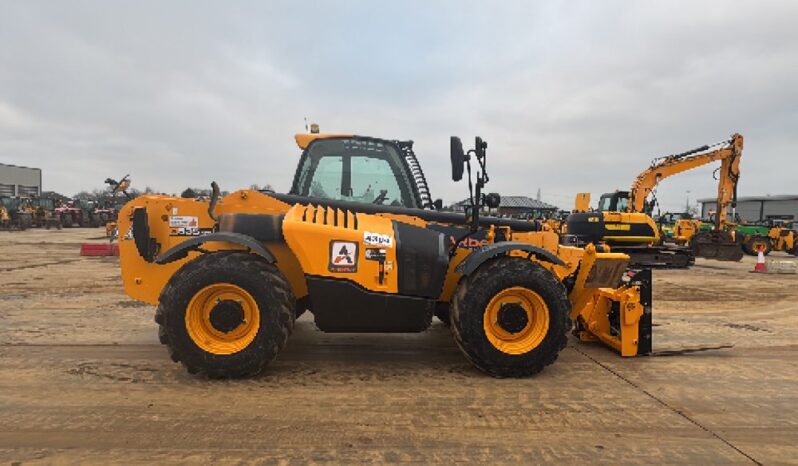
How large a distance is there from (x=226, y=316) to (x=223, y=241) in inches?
22.6

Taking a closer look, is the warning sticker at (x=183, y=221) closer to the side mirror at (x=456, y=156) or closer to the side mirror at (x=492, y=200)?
the side mirror at (x=456, y=156)

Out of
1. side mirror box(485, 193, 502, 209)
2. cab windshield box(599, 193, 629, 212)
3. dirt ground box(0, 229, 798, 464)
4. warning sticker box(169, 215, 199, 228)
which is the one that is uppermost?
cab windshield box(599, 193, 629, 212)

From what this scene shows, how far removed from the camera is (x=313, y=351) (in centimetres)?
466

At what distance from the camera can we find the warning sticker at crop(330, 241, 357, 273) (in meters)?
3.84

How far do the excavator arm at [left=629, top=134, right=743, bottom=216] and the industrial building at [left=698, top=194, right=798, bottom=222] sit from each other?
151ft

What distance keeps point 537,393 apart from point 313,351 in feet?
Result: 6.75

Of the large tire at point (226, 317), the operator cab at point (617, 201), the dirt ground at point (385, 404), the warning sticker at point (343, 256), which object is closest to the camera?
the dirt ground at point (385, 404)

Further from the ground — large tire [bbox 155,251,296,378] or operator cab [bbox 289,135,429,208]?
operator cab [bbox 289,135,429,208]

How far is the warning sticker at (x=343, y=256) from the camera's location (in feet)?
12.6

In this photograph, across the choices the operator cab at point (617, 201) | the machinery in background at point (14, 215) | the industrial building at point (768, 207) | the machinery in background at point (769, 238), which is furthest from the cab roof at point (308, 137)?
the industrial building at point (768, 207)

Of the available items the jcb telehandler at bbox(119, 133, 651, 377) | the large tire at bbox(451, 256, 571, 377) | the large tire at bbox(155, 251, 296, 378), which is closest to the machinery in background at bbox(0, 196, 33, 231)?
the jcb telehandler at bbox(119, 133, 651, 377)

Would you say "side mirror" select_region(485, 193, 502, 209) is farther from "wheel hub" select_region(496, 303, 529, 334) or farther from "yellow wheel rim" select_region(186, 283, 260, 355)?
"yellow wheel rim" select_region(186, 283, 260, 355)

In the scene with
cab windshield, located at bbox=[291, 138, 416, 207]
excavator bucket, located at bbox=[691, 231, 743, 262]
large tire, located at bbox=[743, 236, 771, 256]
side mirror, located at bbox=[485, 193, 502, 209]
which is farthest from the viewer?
large tire, located at bbox=[743, 236, 771, 256]

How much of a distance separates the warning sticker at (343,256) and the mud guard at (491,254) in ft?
2.84
